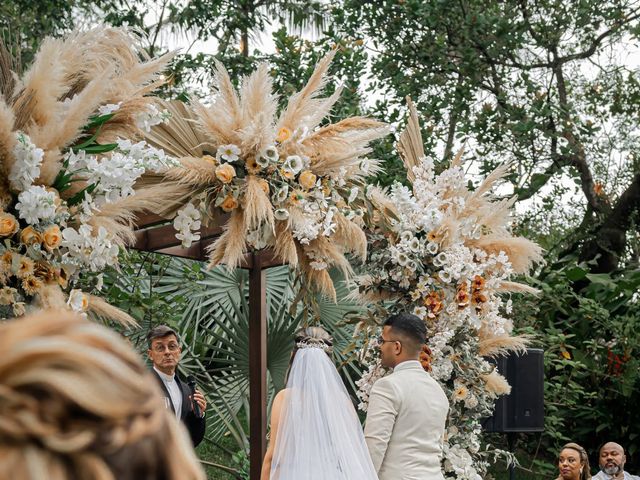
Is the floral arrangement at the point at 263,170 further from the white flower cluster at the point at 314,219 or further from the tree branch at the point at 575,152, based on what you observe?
the tree branch at the point at 575,152

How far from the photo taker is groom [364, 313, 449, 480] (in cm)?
500

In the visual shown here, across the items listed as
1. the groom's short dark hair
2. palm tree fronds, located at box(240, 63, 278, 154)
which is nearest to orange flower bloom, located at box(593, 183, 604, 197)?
the groom's short dark hair

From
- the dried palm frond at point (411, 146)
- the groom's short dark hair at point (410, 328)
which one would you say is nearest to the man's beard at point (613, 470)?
the dried palm frond at point (411, 146)

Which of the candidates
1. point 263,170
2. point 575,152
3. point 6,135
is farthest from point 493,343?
point 575,152

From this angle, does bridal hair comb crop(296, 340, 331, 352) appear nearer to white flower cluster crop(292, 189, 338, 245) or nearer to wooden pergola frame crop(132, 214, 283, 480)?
wooden pergola frame crop(132, 214, 283, 480)

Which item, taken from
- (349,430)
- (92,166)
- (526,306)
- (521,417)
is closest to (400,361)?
(349,430)

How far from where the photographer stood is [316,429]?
575cm

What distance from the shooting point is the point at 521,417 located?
8086 mm

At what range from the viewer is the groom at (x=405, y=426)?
197 inches

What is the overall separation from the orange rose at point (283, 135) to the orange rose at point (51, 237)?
1.53 meters

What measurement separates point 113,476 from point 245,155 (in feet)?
13.4

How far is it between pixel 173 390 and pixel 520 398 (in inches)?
122

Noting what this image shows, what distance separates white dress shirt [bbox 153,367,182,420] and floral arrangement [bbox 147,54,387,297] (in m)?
1.37

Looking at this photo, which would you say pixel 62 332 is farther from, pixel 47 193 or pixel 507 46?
pixel 507 46
